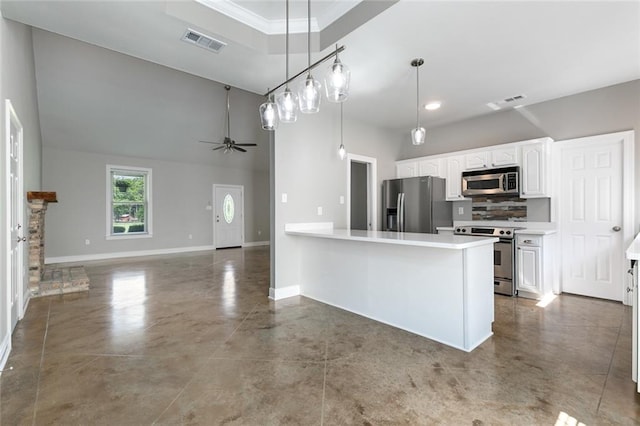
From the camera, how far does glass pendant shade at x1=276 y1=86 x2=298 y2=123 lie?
2299mm

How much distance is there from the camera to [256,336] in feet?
8.93

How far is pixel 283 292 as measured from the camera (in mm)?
3938

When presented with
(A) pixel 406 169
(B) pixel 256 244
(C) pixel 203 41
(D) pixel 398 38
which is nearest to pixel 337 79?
(D) pixel 398 38

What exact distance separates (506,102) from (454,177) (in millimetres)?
1245

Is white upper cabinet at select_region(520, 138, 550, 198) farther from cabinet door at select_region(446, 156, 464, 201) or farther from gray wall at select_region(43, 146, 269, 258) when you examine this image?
gray wall at select_region(43, 146, 269, 258)

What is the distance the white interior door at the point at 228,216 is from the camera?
911cm

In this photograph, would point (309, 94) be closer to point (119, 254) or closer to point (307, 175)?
point (307, 175)

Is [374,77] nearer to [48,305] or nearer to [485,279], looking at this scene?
[485,279]

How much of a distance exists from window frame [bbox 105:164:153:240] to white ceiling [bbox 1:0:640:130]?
17.9 ft

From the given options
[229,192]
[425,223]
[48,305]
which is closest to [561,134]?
[425,223]

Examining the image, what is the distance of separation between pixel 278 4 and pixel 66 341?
344cm

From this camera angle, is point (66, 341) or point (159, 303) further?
point (159, 303)

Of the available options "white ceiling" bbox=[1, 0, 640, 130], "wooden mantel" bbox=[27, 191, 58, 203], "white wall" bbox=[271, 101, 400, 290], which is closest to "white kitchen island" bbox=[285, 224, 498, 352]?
"white wall" bbox=[271, 101, 400, 290]

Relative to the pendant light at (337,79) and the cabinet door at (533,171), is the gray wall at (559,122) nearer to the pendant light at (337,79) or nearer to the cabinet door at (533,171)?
the cabinet door at (533,171)
